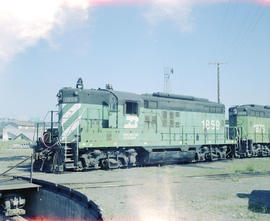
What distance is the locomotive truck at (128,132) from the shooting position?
12109mm

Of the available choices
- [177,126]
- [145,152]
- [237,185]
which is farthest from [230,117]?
[237,185]

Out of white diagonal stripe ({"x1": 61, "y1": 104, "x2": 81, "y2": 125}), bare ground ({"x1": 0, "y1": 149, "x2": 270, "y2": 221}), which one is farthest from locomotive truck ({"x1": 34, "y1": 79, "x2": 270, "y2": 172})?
bare ground ({"x1": 0, "y1": 149, "x2": 270, "y2": 221})

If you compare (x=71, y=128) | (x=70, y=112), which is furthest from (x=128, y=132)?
(x=70, y=112)

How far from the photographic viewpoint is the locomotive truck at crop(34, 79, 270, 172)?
12.1m

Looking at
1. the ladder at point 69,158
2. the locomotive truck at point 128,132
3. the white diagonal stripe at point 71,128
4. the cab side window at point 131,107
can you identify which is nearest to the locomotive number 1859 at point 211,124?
the locomotive truck at point 128,132

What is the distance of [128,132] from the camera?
1335cm

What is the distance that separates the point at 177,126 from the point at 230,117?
710 centimetres

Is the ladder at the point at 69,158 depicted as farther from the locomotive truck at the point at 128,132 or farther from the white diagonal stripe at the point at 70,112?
the white diagonal stripe at the point at 70,112

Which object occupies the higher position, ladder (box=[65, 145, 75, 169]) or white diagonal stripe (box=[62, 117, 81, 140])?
white diagonal stripe (box=[62, 117, 81, 140])

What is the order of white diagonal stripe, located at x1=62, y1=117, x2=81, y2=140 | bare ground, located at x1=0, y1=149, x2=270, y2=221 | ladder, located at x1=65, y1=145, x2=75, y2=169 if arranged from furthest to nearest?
white diagonal stripe, located at x1=62, y1=117, x2=81, y2=140 < ladder, located at x1=65, y1=145, x2=75, y2=169 < bare ground, located at x1=0, y1=149, x2=270, y2=221

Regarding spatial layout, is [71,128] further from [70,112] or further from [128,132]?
[128,132]

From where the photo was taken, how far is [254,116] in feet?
67.8

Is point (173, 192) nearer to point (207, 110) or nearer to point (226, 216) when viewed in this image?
point (226, 216)

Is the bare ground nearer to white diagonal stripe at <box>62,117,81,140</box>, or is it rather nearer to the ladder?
the ladder
